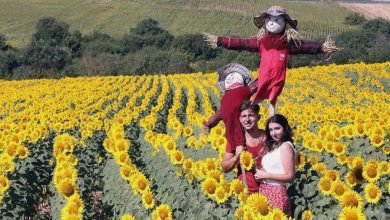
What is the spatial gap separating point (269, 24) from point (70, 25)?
69513mm

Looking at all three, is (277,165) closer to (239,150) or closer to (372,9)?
(239,150)

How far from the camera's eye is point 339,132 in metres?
7.75

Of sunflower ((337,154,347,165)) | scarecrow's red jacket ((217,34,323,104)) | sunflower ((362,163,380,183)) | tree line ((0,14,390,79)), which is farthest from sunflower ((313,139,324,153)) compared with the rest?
tree line ((0,14,390,79))

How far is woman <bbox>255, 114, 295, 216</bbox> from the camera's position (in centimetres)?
473

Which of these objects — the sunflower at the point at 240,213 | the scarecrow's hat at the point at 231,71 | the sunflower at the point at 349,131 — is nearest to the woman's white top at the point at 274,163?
the sunflower at the point at 240,213

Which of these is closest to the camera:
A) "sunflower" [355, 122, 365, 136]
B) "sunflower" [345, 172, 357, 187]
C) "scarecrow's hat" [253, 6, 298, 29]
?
"sunflower" [345, 172, 357, 187]

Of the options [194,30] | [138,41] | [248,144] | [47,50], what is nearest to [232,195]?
[248,144]

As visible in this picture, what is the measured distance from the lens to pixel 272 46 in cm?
609

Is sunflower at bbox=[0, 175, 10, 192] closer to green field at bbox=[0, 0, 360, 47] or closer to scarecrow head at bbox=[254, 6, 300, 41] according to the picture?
scarecrow head at bbox=[254, 6, 300, 41]

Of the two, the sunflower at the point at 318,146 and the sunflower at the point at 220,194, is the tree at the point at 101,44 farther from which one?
the sunflower at the point at 220,194

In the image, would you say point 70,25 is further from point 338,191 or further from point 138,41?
point 338,191

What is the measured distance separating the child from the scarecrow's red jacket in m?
0.13

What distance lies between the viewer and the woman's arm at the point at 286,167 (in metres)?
4.70

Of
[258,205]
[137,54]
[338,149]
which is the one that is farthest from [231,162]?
[137,54]
